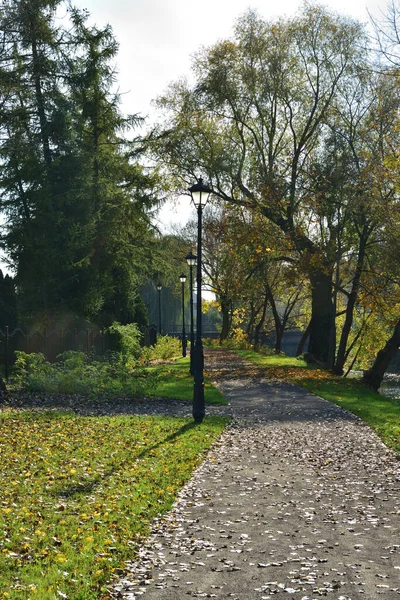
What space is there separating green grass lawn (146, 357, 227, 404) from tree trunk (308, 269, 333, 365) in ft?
23.7

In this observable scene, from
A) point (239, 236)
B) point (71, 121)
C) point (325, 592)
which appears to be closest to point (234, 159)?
point (239, 236)

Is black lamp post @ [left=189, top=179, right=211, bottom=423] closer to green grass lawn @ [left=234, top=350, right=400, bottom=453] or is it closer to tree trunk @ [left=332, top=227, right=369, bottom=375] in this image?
green grass lawn @ [left=234, top=350, right=400, bottom=453]

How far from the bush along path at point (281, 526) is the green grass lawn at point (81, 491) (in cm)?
29

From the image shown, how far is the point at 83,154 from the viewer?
113 ft

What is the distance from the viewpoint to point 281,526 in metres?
8.57

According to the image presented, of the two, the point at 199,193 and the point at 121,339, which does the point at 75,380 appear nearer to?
the point at 199,193

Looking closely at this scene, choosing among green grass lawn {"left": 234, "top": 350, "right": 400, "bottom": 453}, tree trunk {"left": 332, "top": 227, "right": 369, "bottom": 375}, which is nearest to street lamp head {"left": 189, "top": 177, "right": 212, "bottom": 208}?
green grass lawn {"left": 234, "top": 350, "right": 400, "bottom": 453}

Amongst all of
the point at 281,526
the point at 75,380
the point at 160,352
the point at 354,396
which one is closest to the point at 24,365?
the point at 75,380

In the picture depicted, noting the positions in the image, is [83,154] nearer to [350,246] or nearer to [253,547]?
[350,246]

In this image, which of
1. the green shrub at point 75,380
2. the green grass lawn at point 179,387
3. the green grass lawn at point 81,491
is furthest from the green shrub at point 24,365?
the green grass lawn at point 81,491

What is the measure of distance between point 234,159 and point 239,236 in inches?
213

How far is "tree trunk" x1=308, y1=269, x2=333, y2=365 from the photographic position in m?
35.0

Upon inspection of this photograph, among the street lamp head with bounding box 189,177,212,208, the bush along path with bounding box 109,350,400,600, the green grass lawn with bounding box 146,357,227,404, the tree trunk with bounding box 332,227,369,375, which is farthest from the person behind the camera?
the tree trunk with bounding box 332,227,369,375

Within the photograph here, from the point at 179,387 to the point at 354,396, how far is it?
570 cm
